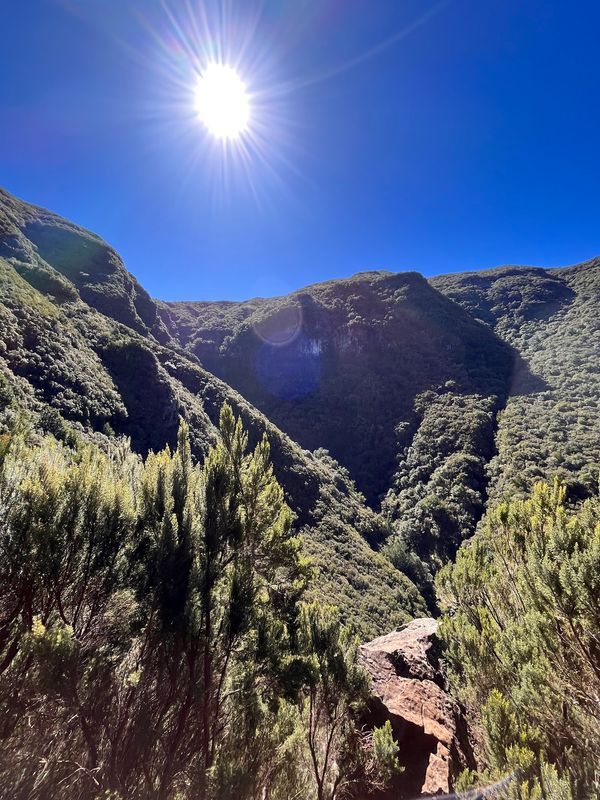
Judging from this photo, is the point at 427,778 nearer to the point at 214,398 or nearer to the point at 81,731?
the point at 81,731

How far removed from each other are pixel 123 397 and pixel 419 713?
32923 mm

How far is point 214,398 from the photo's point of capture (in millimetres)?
47094

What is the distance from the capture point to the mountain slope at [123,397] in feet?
81.3

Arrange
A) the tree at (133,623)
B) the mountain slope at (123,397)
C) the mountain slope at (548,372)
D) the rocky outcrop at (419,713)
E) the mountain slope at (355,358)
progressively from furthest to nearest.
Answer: the mountain slope at (355,358) → the mountain slope at (548,372) → the mountain slope at (123,397) → the rocky outcrop at (419,713) → the tree at (133,623)

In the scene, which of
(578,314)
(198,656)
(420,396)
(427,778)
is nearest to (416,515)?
(420,396)

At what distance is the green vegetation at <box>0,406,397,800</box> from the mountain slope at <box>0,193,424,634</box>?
16.4 m

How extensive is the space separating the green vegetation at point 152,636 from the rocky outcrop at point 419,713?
196cm

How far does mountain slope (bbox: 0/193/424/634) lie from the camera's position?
24766 millimetres

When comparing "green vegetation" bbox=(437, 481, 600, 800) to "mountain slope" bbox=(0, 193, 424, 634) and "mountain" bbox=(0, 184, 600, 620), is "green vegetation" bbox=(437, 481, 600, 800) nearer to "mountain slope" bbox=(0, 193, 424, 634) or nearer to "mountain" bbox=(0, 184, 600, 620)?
"mountain slope" bbox=(0, 193, 424, 634)

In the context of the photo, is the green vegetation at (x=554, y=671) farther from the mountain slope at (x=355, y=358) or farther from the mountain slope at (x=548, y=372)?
the mountain slope at (x=355, y=358)

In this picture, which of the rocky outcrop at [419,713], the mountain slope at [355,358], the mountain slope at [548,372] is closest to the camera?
the rocky outcrop at [419,713]

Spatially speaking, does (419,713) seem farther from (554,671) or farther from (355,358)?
(355,358)

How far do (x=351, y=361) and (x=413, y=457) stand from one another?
30764 mm

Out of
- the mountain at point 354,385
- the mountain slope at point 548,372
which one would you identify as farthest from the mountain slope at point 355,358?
the mountain slope at point 548,372
